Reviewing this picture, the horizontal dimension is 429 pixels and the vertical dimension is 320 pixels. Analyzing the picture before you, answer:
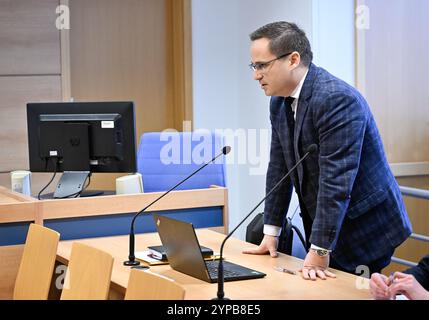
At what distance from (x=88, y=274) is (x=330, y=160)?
0.90 meters

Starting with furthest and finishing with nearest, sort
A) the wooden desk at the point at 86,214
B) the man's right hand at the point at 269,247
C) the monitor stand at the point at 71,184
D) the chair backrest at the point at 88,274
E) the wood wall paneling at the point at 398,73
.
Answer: the wood wall paneling at the point at 398,73 < the monitor stand at the point at 71,184 < the wooden desk at the point at 86,214 < the man's right hand at the point at 269,247 < the chair backrest at the point at 88,274

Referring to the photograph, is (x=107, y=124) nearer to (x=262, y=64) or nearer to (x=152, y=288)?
(x=262, y=64)

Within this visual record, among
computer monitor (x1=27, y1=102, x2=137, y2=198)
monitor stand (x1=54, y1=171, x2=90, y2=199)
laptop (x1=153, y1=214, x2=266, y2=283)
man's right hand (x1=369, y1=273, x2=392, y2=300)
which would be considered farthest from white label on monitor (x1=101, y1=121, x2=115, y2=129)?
man's right hand (x1=369, y1=273, x2=392, y2=300)

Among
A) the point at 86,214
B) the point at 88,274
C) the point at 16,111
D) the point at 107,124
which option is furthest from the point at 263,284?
the point at 16,111

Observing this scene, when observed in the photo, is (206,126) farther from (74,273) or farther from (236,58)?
(74,273)

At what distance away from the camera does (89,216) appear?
11.7ft

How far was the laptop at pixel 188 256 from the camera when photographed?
2.64 metres

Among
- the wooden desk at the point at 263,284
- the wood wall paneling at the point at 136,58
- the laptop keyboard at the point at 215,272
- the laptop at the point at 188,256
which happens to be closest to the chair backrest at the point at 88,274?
the wooden desk at the point at 263,284

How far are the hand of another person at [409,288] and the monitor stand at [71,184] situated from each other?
1.91 meters

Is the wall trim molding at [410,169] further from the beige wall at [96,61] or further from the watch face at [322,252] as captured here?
the watch face at [322,252]

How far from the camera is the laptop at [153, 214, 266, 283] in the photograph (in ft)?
8.67

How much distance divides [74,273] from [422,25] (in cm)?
321

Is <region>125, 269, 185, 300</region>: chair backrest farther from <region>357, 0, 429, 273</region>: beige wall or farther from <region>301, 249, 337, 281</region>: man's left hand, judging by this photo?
<region>357, 0, 429, 273</region>: beige wall
